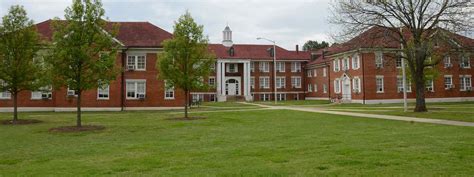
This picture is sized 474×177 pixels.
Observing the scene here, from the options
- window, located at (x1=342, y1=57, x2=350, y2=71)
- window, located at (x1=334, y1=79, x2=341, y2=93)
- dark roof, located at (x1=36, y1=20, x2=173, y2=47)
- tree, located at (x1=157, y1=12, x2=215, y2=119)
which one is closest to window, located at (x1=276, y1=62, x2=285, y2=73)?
window, located at (x1=334, y1=79, x2=341, y2=93)

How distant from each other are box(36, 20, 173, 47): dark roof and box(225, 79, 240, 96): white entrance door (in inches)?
911

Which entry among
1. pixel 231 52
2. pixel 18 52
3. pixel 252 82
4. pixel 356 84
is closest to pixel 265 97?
pixel 252 82

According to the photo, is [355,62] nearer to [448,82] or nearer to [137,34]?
[448,82]

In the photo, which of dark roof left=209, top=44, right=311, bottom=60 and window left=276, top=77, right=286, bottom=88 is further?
window left=276, top=77, right=286, bottom=88

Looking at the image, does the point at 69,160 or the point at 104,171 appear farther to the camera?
the point at 69,160

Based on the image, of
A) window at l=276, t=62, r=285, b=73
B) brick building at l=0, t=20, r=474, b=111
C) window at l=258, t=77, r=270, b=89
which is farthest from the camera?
window at l=258, t=77, r=270, b=89

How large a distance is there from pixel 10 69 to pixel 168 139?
12495 mm

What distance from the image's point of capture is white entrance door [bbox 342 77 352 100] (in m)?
46.1

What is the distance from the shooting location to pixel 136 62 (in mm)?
35062

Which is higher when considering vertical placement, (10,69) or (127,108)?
(10,69)

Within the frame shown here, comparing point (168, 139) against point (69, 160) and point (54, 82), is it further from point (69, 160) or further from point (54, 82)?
point (54, 82)

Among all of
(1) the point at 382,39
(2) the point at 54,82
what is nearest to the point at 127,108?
(2) the point at 54,82

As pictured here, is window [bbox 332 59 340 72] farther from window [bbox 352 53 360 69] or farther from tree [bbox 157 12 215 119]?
tree [bbox 157 12 215 119]

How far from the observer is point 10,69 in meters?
20.6
